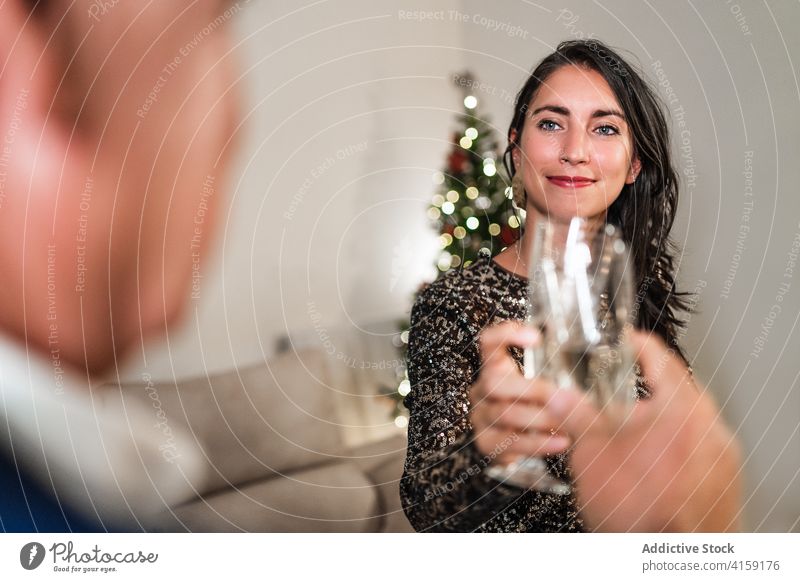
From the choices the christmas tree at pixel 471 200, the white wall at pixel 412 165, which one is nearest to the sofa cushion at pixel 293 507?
the white wall at pixel 412 165

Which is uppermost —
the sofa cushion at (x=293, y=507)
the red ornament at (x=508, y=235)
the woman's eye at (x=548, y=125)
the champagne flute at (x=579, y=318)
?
the woman's eye at (x=548, y=125)

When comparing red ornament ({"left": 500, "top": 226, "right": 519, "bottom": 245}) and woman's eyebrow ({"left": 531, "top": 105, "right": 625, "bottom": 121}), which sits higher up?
woman's eyebrow ({"left": 531, "top": 105, "right": 625, "bottom": 121})

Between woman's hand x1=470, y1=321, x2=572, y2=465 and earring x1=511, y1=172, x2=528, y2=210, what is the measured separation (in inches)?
5.7

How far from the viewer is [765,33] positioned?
0.87 m

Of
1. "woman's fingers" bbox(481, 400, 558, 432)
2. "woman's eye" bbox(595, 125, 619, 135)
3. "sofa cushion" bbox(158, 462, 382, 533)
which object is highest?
Result: "woman's eye" bbox(595, 125, 619, 135)

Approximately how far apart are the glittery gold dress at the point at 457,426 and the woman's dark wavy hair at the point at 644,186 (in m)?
0.15

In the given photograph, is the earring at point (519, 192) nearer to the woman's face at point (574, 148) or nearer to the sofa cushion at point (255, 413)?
the woman's face at point (574, 148)

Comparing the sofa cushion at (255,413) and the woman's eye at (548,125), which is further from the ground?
the woman's eye at (548,125)

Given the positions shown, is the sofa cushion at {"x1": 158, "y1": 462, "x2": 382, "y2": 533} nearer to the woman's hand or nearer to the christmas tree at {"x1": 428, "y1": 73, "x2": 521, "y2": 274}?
the woman's hand

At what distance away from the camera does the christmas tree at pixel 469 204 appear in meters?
0.84

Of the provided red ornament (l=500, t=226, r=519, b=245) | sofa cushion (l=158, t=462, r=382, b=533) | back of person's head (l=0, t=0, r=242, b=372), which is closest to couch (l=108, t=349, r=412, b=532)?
sofa cushion (l=158, t=462, r=382, b=533)

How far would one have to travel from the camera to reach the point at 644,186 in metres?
0.84

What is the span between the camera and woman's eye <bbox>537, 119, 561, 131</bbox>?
31.5 inches

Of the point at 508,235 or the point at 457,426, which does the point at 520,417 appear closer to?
the point at 457,426
